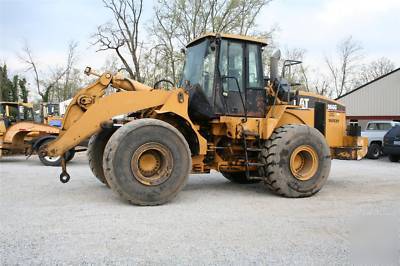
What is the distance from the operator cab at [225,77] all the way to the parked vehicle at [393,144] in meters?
10.5

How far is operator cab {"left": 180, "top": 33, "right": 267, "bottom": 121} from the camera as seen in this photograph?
800 centimetres

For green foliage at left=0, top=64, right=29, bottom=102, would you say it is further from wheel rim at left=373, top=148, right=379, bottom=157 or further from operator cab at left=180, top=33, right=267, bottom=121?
operator cab at left=180, top=33, right=267, bottom=121

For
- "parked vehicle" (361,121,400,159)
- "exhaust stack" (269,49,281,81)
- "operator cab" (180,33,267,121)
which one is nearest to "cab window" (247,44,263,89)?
"operator cab" (180,33,267,121)

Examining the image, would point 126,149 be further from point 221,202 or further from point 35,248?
point 35,248

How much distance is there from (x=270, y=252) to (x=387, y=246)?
1.31 meters

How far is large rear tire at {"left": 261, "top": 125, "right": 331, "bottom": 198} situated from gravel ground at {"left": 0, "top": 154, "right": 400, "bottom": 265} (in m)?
0.28

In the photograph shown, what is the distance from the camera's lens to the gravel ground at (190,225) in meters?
4.54

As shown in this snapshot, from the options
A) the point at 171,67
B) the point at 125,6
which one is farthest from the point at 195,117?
the point at 125,6

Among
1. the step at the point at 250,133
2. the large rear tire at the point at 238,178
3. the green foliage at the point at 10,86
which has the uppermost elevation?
the green foliage at the point at 10,86

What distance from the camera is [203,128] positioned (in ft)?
27.6

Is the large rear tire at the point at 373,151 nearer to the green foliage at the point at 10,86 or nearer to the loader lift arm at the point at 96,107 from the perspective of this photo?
the loader lift arm at the point at 96,107

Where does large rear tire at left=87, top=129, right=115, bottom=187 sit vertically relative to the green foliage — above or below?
below

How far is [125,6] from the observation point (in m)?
36.8

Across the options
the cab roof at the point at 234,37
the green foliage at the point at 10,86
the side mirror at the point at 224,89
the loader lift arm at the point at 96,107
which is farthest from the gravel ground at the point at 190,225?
the green foliage at the point at 10,86
